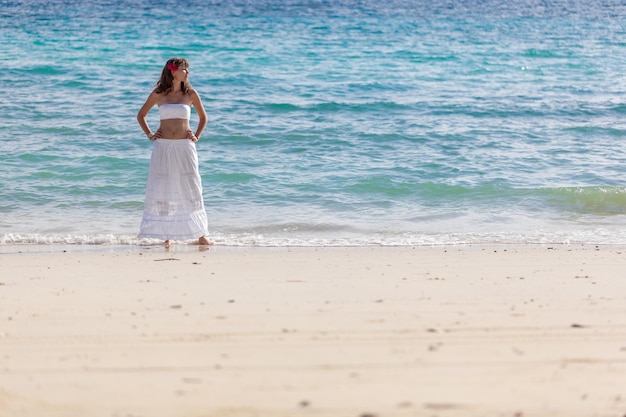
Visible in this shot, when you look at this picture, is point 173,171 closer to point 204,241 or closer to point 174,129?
point 174,129

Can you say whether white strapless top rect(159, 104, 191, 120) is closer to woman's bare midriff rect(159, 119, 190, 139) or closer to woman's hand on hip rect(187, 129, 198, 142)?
woman's bare midriff rect(159, 119, 190, 139)

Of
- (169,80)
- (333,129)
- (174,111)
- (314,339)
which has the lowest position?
(314,339)

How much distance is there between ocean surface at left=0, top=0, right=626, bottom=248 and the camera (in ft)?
28.4

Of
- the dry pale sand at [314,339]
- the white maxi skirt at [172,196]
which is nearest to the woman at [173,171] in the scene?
the white maxi skirt at [172,196]

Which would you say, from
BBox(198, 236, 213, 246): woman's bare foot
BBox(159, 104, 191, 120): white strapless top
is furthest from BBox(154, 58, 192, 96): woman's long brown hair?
BBox(198, 236, 213, 246): woman's bare foot

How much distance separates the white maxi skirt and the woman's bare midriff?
0.22 feet

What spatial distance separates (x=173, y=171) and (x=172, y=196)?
222 millimetres

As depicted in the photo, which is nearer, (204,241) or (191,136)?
(191,136)

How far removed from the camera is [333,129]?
13.4 metres

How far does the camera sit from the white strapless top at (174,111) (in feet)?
23.9

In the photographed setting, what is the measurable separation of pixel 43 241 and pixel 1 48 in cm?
1527

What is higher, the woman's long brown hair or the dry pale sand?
the woman's long brown hair

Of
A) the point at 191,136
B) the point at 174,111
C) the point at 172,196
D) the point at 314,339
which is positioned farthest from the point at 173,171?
the point at 314,339

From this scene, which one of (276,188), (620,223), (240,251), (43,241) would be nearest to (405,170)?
(276,188)
